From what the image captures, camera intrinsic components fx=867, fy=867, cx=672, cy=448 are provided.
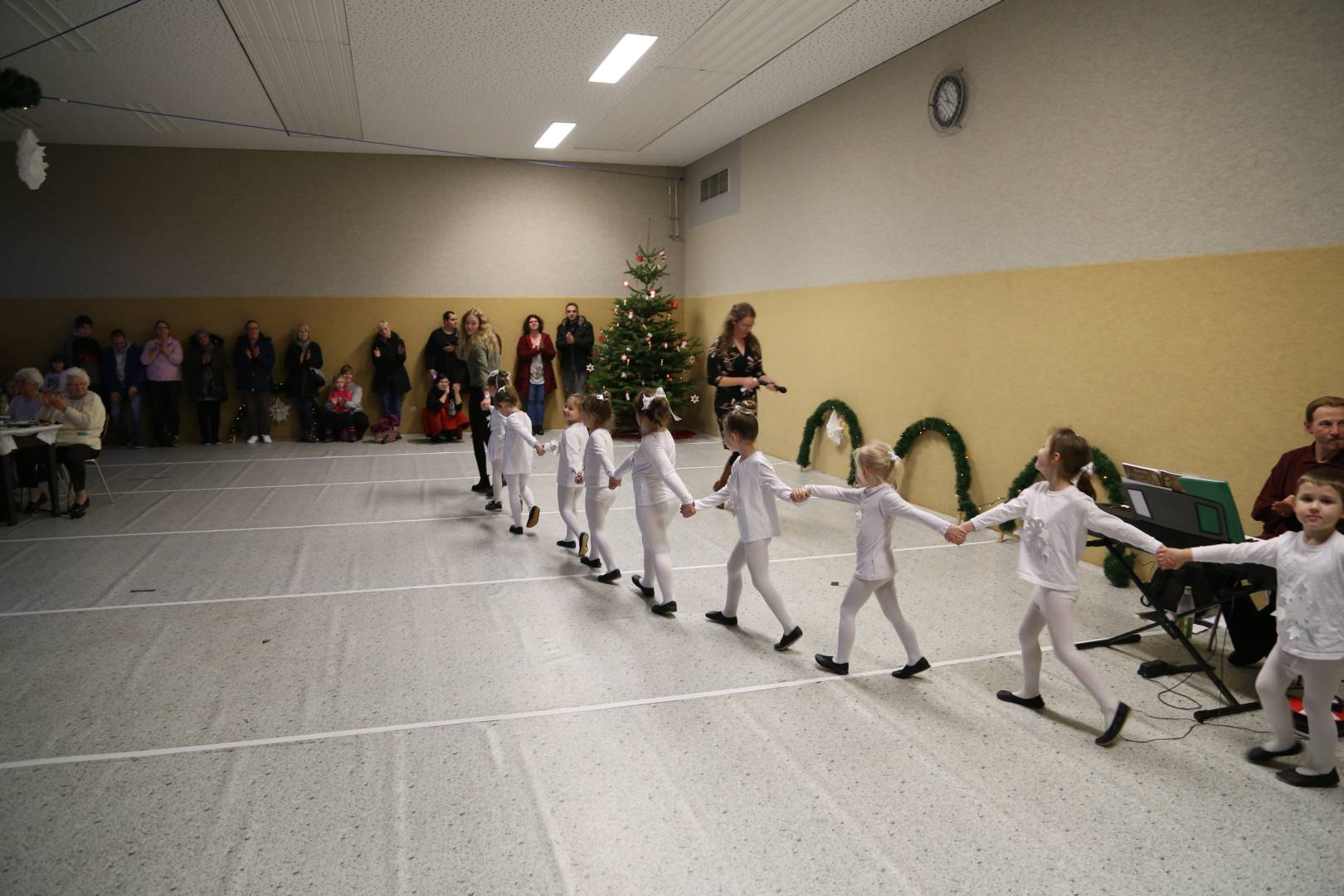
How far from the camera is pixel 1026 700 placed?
3.71 meters

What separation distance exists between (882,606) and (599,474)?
2.09 metres

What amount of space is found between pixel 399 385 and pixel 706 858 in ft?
35.0

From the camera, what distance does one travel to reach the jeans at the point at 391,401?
12398 millimetres

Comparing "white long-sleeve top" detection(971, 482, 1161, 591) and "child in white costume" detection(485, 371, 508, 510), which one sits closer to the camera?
"white long-sleeve top" detection(971, 482, 1161, 591)

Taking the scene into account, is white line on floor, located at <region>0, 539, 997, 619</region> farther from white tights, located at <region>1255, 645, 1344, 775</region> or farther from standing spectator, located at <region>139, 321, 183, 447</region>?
standing spectator, located at <region>139, 321, 183, 447</region>

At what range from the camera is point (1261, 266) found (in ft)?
15.3

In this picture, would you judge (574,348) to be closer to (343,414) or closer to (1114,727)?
(343,414)

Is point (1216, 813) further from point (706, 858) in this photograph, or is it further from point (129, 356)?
point (129, 356)

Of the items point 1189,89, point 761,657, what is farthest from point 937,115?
point 761,657

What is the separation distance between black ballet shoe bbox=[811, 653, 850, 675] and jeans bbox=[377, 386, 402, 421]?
377 inches

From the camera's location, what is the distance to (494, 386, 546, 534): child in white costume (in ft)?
21.3

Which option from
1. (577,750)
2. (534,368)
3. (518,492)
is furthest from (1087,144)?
(534,368)

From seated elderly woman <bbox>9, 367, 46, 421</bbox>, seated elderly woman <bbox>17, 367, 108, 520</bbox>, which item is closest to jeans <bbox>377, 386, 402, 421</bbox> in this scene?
seated elderly woman <bbox>17, 367, 108, 520</bbox>

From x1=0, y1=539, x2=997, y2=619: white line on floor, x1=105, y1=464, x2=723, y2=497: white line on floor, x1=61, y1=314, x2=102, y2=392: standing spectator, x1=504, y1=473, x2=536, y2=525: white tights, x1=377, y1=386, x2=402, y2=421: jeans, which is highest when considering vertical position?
x1=61, y1=314, x2=102, y2=392: standing spectator
